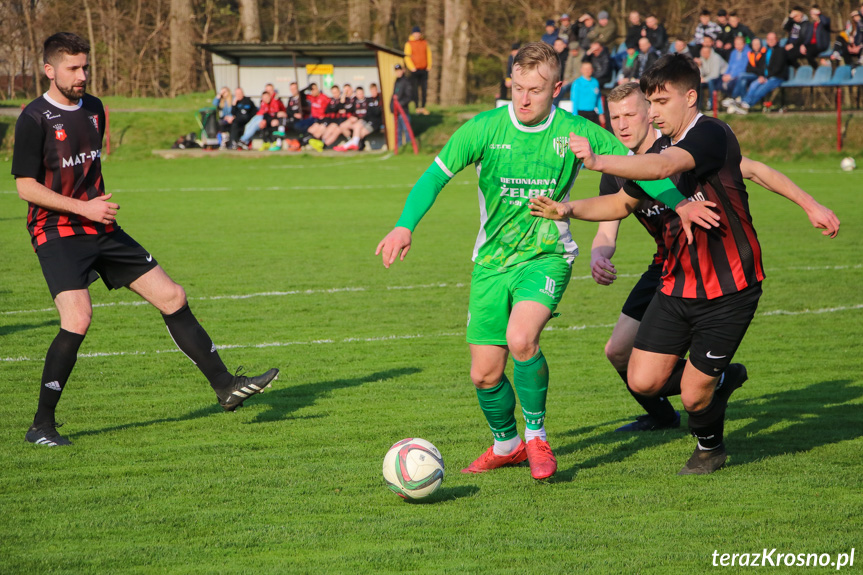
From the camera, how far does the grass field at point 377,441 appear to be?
12.8ft

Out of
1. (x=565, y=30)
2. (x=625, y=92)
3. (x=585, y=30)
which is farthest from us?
(x=565, y=30)

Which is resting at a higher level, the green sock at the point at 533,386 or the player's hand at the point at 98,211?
the player's hand at the point at 98,211

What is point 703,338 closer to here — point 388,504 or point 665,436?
point 665,436

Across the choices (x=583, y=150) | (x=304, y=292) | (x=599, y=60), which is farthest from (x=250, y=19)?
(x=583, y=150)

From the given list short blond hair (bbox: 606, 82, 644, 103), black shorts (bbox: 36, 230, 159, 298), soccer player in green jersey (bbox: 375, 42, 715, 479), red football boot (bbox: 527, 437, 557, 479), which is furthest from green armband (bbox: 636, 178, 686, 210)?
black shorts (bbox: 36, 230, 159, 298)

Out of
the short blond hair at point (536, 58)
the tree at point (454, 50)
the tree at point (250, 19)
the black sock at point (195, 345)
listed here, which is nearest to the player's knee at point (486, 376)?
the short blond hair at point (536, 58)

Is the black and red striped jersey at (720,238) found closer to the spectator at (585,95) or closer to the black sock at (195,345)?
the black sock at (195,345)

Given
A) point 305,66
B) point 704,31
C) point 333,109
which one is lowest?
point 333,109

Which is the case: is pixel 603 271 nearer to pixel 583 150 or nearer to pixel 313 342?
pixel 583 150

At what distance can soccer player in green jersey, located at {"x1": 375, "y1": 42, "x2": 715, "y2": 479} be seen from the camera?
470 centimetres

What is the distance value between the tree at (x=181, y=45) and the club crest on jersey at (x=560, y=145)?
109 feet

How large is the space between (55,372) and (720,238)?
3.66 meters

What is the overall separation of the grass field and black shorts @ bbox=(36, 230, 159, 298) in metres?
0.90

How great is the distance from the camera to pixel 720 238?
15.1 feet
